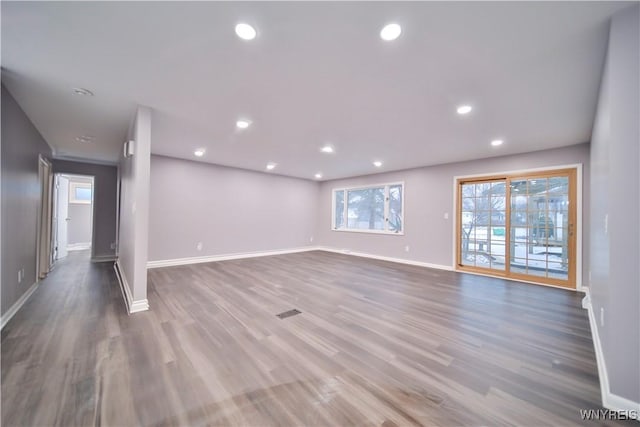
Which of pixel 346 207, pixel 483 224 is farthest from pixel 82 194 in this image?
pixel 483 224

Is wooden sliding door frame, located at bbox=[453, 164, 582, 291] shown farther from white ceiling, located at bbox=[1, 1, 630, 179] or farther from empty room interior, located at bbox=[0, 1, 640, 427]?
white ceiling, located at bbox=[1, 1, 630, 179]

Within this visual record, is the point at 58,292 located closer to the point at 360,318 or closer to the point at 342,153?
the point at 360,318

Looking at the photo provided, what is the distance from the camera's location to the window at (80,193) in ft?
25.5

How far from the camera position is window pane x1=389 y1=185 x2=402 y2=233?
20.8ft

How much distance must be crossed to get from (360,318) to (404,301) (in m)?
0.89

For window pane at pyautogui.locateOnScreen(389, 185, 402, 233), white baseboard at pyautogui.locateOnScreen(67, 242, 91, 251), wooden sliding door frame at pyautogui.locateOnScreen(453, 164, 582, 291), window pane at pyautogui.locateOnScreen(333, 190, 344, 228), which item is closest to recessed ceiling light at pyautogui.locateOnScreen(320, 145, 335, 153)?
window pane at pyautogui.locateOnScreen(389, 185, 402, 233)

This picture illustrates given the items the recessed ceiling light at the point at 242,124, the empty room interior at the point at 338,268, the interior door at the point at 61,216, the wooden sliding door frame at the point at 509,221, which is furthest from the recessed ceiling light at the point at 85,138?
the wooden sliding door frame at the point at 509,221

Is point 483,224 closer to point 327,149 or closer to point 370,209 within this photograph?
point 370,209

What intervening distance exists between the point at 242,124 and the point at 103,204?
16.9ft

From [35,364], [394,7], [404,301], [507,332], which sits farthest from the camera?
[404,301]

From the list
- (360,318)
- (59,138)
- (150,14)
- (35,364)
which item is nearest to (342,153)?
(360,318)

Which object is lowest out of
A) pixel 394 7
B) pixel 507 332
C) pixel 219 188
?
pixel 507 332

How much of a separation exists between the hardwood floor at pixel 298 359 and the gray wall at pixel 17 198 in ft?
1.35

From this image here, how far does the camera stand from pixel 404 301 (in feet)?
10.8
